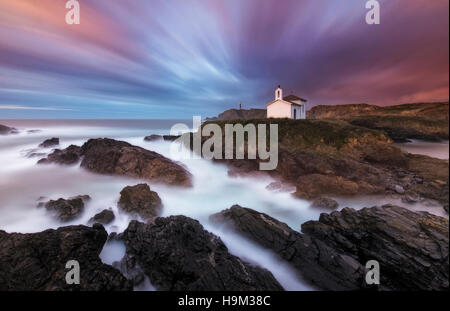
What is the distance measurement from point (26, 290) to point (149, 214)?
3.82 meters

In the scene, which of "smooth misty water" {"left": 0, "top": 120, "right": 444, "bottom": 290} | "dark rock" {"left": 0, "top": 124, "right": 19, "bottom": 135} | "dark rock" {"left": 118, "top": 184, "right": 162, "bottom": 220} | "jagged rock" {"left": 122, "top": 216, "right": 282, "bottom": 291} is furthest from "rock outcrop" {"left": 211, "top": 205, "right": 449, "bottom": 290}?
"dark rock" {"left": 0, "top": 124, "right": 19, "bottom": 135}

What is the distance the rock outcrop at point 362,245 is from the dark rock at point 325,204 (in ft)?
6.04

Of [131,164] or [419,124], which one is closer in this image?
[131,164]

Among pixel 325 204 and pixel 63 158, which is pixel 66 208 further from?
pixel 325 204

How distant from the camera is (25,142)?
49.2 feet

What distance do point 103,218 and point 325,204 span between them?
376 inches

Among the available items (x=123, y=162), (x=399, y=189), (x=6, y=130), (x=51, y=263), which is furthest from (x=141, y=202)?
(x=6, y=130)

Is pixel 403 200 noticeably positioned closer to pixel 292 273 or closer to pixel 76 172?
A: pixel 292 273

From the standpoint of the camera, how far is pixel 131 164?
11.4 metres

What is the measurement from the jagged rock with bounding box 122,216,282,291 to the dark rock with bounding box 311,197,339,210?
190 inches

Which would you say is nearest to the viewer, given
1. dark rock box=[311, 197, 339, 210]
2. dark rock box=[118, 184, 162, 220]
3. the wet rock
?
dark rock box=[118, 184, 162, 220]

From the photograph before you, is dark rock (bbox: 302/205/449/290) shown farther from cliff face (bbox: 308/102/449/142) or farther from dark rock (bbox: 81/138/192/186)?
dark rock (bbox: 81/138/192/186)

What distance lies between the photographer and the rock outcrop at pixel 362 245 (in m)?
4.79

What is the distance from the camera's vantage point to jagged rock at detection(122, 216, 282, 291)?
434 centimetres
